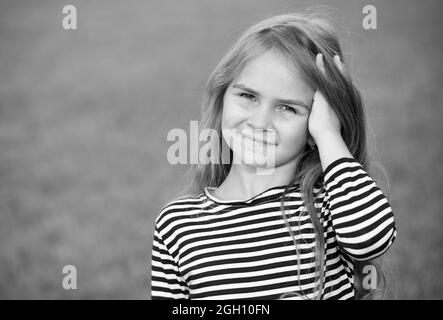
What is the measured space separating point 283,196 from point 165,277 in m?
0.33

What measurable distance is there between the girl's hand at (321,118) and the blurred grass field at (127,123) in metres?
0.92

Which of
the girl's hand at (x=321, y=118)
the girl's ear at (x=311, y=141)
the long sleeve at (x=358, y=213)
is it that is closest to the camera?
the long sleeve at (x=358, y=213)

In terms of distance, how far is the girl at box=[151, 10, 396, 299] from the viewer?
127cm

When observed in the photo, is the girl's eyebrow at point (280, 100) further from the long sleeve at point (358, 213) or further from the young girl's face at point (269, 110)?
the long sleeve at point (358, 213)

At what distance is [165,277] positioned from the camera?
1.38 meters

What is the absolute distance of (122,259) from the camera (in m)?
2.45

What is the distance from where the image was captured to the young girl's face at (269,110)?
134cm

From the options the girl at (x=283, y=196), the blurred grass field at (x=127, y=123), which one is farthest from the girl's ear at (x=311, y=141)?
the blurred grass field at (x=127, y=123)

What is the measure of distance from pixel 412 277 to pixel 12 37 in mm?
2019

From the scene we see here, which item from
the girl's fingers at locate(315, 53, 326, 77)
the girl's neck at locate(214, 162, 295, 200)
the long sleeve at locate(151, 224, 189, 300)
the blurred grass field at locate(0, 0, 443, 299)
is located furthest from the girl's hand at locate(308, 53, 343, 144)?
the blurred grass field at locate(0, 0, 443, 299)

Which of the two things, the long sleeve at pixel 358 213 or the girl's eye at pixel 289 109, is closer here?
the long sleeve at pixel 358 213

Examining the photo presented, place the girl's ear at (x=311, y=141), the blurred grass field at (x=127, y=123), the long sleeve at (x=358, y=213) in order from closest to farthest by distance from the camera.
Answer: the long sleeve at (x=358, y=213) < the girl's ear at (x=311, y=141) < the blurred grass field at (x=127, y=123)

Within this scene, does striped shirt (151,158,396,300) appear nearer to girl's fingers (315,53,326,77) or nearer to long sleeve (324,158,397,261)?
long sleeve (324,158,397,261)
